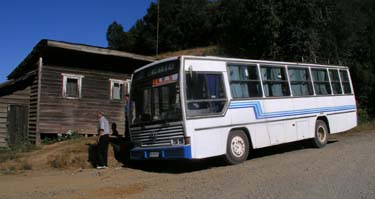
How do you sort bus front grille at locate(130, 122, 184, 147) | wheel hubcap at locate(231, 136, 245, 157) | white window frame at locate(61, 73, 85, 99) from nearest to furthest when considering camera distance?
bus front grille at locate(130, 122, 184, 147) → wheel hubcap at locate(231, 136, 245, 157) → white window frame at locate(61, 73, 85, 99)

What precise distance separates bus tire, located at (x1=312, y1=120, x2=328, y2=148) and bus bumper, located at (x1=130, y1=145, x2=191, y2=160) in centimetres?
620

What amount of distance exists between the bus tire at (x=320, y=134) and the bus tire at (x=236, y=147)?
3.91m

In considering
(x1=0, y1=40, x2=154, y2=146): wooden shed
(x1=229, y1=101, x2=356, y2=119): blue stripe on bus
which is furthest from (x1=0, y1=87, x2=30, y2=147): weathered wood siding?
(x1=229, y1=101, x2=356, y2=119): blue stripe on bus

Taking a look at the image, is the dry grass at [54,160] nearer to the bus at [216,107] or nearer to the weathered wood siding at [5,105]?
the bus at [216,107]

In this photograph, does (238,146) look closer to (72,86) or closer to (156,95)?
(156,95)

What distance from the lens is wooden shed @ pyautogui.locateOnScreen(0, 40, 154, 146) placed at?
711 inches

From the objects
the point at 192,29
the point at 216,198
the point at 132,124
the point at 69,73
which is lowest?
the point at 216,198

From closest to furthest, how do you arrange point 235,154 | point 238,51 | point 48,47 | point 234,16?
1. point 235,154
2. point 48,47
3. point 238,51
4. point 234,16

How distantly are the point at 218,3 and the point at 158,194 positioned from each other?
65290 millimetres

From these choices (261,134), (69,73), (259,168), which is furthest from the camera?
(69,73)

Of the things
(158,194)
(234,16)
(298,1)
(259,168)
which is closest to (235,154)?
(259,168)

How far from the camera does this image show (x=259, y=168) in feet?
32.8

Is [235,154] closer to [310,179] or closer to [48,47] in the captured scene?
[310,179]

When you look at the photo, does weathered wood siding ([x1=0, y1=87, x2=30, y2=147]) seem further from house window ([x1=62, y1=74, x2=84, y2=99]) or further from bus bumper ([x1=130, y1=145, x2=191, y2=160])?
bus bumper ([x1=130, y1=145, x2=191, y2=160])
